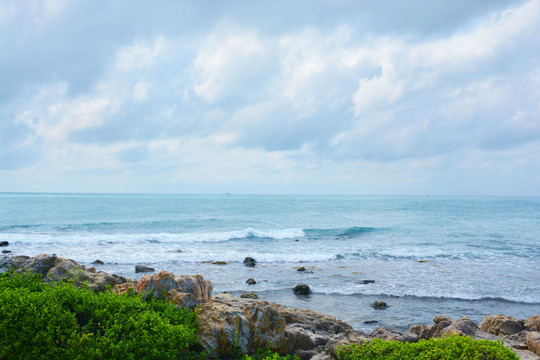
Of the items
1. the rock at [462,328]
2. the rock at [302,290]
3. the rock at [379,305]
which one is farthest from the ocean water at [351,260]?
the rock at [462,328]

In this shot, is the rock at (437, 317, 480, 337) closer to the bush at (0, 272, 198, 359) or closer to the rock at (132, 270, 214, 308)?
the rock at (132, 270, 214, 308)

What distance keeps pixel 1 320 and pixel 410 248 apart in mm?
31726

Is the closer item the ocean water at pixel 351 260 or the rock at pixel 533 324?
the rock at pixel 533 324

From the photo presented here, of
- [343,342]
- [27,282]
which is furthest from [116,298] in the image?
[343,342]

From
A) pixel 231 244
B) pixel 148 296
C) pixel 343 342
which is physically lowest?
pixel 231 244

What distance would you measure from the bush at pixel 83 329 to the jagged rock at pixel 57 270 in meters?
1.89

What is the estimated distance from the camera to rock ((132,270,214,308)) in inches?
312

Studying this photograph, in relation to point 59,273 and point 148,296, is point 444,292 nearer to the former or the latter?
point 148,296

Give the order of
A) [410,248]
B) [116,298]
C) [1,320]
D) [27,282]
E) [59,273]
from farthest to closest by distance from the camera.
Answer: [410,248]
[59,273]
[27,282]
[116,298]
[1,320]

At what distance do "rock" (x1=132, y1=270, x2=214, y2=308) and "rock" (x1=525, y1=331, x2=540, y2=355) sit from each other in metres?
8.08

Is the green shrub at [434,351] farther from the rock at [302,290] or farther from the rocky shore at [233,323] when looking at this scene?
the rock at [302,290]

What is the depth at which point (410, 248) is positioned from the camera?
32.2m

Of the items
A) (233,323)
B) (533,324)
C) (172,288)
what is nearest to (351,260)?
(533,324)

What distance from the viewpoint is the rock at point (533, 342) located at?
848 cm
